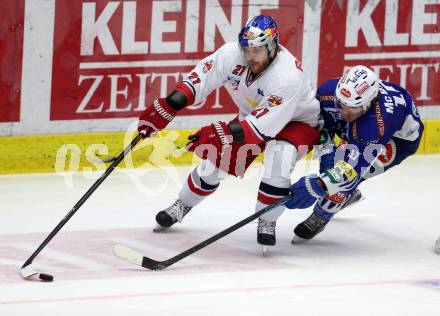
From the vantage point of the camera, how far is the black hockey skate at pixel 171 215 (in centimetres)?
763

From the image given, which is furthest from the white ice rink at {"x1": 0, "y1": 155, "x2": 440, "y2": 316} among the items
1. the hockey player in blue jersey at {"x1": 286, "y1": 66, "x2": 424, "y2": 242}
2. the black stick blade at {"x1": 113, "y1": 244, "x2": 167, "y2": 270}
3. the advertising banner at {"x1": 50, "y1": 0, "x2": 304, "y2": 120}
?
the advertising banner at {"x1": 50, "y1": 0, "x2": 304, "y2": 120}

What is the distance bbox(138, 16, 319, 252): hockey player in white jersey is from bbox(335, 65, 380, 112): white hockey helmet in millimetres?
211

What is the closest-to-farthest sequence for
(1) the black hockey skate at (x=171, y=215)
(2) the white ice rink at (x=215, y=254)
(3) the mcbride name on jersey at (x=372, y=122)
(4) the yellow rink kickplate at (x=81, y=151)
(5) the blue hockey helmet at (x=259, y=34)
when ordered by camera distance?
(2) the white ice rink at (x=215, y=254), (5) the blue hockey helmet at (x=259, y=34), (3) the mcbride name on jersey at (x=372, y=122), (1) the black hockey skate at (x=171, y=215), (4) the yellow rink kickplate at (x=81, y=151)

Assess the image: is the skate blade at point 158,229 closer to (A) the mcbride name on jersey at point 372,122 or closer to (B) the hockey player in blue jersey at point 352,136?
(B) the hockey player in blue jersey at point 352,136

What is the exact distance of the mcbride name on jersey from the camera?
712 cm

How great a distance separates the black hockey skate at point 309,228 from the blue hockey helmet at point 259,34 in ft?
3.35

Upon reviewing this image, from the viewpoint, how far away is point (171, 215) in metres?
7.64

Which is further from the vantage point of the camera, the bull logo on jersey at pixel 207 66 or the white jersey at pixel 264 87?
the bull logo on jersey at pixel 207 66

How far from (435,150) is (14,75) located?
3.04 metres

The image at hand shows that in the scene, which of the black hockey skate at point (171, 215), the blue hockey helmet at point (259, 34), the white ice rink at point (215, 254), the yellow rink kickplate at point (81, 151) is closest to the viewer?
the white ice rink at point (215, 254)

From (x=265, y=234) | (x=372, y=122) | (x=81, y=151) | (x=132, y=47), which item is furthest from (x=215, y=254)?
(x=132, y=47)

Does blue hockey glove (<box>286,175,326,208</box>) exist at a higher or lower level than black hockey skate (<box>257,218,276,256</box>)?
higher

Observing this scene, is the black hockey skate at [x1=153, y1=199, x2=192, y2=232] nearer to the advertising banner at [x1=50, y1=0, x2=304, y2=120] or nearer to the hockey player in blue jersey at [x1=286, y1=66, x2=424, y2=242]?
the hockey player in blue jersey at [x1=286, y1=66, x2=424, y2=242]

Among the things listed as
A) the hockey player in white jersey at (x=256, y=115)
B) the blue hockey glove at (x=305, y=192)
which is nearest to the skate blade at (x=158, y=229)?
the hockey player in white jersey at (x=256, y=115)
